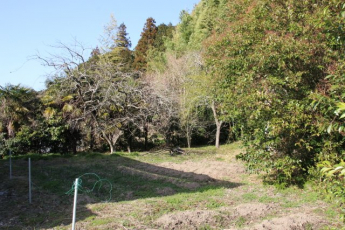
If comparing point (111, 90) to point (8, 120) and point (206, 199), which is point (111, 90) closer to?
point (8, 120)

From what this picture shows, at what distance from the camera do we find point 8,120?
1343cm

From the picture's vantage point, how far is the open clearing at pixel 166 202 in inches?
200

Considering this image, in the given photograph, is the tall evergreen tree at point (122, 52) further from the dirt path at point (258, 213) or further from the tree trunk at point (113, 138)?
the dirt path at point (258, 213)

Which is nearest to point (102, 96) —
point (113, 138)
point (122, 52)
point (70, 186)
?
point (113, 138)

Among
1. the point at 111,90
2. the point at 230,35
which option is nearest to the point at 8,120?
the point at 111,90

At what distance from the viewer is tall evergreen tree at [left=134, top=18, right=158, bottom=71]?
31.3 meters

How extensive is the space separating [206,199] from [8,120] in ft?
34.9

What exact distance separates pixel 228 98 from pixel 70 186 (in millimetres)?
4684

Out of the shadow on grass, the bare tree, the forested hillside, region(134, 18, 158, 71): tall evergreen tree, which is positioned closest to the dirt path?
the forested hillside

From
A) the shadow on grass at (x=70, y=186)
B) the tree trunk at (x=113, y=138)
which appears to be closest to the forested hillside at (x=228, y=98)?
the tree trunk at (x=113, y=138)

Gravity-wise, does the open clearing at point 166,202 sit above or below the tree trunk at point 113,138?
below

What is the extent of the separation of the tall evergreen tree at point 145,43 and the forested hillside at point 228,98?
3.37 ft

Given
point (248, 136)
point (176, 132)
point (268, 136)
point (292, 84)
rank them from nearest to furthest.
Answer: point (292, 84) < point (268, 136) < point (248, 136) < point (176, 132)

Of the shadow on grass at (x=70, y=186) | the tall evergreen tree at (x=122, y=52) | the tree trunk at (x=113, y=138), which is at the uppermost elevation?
the tall evergreen tree at (x=122, y=52)
